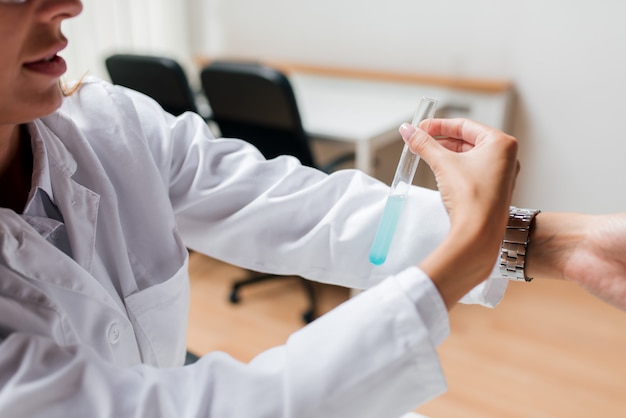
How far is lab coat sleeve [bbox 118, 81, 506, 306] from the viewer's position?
849mm

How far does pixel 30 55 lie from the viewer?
0.62 m

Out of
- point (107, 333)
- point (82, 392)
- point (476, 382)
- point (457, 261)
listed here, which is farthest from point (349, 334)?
point (476, 382)

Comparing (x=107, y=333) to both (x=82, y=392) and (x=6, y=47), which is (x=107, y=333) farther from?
(x=6, y=47)

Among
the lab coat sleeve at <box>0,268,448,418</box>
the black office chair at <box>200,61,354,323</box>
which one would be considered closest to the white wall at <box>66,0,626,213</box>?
the black office chair at <box>200,61,354,323</box>

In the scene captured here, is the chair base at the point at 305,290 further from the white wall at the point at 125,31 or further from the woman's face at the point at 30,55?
the woman's face at the point at 30,55

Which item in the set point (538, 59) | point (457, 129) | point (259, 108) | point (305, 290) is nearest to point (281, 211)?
point (457, 129)

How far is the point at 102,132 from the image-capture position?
85 cm

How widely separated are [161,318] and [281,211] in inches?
9.5

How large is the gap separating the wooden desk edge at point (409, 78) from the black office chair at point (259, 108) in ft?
1.93

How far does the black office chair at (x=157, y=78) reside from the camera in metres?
2.10

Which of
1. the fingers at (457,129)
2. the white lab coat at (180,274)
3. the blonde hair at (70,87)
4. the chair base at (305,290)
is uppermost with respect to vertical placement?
the fingers at (457,129)

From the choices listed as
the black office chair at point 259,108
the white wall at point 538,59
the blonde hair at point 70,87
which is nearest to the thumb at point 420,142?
the blonde hair at point 70,87

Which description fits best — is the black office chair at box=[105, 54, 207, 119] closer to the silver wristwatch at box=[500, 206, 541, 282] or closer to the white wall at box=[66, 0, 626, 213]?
the white wall at box=[66, 0, 626, 213]

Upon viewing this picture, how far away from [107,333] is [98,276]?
0.08 metres
